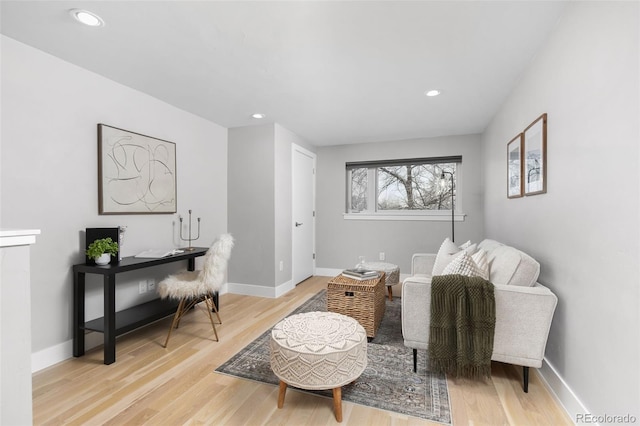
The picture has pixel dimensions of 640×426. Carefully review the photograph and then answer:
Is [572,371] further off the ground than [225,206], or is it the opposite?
[225,206]

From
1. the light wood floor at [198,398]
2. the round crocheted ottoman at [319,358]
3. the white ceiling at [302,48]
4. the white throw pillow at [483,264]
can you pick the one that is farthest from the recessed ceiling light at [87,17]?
the white throw pillow at [483,264]

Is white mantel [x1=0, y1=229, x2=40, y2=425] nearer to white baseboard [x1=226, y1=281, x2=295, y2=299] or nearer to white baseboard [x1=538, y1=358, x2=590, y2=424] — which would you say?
white baseboard [x1=538, y1=358, x2=590, y2=424]

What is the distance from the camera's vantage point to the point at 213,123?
3.76 metres

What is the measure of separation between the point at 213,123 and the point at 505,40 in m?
3.14

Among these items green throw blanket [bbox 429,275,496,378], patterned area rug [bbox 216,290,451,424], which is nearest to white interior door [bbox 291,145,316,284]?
patterned area rug [bbox 216,290,451,424]

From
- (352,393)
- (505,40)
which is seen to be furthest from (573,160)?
(352,393)

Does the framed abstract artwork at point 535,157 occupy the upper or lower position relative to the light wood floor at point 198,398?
upper

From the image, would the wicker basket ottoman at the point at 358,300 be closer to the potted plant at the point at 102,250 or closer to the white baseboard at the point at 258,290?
the white baseboard at the point at 258,290

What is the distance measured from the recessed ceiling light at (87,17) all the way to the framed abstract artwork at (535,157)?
283 cm

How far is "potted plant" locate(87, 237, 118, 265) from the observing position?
2223mm

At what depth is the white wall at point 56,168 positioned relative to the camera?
195 centimetres

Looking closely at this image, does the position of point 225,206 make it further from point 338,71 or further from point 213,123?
point 338,71

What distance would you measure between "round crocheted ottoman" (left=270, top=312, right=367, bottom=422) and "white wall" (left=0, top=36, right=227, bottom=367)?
1.72m

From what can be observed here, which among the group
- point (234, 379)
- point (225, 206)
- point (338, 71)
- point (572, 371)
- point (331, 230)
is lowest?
point (234, 379)
